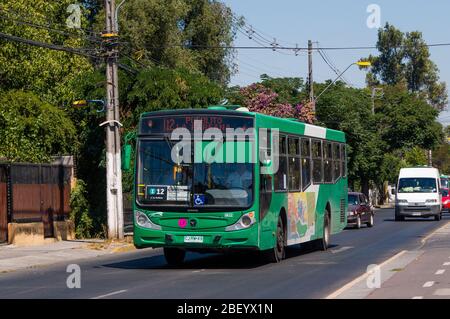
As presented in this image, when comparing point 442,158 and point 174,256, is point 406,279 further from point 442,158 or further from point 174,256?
point 442,158

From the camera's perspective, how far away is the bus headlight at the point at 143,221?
2052cm

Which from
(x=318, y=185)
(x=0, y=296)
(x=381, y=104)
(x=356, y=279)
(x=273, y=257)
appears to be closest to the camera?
(x=0, y=296)

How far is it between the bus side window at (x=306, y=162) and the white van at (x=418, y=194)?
23.7m

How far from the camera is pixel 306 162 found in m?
24.5

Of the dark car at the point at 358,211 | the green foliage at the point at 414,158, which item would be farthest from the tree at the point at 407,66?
the dark car at the point at 358,211

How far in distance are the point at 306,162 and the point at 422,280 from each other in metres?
8.07

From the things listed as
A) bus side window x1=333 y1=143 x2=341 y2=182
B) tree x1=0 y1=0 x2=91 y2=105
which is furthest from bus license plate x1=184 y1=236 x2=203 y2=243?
tree x1=0 y1=0 x2=91 y2=105

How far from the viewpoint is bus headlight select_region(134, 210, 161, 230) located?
Answer: 67.3 feet

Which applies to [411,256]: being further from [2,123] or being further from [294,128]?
[2,123]

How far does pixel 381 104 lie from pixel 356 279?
6726cm

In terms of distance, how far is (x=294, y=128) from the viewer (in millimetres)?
23516

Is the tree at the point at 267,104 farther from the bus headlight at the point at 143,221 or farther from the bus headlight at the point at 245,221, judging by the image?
the bus headlight at the point at 245,221

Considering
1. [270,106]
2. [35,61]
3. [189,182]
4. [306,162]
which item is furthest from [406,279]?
[270,106]
